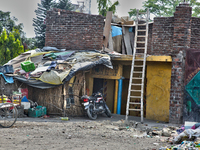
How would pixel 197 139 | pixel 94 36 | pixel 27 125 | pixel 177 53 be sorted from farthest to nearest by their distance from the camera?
pixel 94 36, pixel 177 53, pixel 27 125, pixel 197 139

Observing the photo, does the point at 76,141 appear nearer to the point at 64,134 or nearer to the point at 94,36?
the point at 64,134

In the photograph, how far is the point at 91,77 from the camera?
1262 cm

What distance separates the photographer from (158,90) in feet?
37.7

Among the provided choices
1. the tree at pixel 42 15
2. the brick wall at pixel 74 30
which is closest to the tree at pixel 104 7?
the tree at pixel 42 15

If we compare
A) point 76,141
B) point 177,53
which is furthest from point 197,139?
point 177,53

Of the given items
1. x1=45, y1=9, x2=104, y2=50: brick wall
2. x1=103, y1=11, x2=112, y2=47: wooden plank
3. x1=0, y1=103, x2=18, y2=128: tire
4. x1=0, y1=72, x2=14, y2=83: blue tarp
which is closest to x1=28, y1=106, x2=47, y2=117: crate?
x1=0, y1=103, x2=18, y2=128: tire

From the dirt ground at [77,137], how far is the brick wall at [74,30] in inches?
169

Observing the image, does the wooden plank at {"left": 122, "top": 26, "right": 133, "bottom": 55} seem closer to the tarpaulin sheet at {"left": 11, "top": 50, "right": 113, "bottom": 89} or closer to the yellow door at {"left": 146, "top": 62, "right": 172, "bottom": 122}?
the yellow door at {"left": 146, "top": 62, "right": 172, "bottom": 122}

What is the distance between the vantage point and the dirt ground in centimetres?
638

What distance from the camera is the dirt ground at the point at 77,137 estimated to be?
20.9 ft

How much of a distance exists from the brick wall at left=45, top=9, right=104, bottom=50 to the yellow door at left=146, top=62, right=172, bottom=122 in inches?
105

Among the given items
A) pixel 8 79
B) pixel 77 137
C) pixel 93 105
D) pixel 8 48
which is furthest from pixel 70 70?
pixel 8 48

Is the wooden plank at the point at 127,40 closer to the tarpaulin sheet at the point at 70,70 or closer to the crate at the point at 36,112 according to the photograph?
the tarpaulin sheet at the point at 70,70

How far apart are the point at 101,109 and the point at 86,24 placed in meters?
4.00
